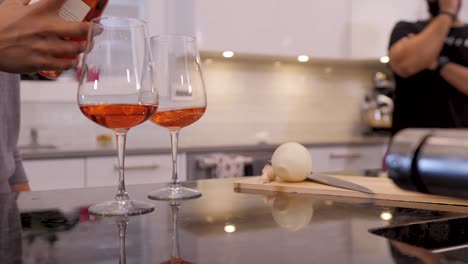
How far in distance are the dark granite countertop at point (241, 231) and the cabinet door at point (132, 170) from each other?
1.34 m

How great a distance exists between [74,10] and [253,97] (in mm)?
2385

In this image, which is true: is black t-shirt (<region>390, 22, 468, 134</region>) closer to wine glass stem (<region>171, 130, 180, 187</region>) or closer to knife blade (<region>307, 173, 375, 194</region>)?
knife blade (<region>307, 173, 375, 194</region>)

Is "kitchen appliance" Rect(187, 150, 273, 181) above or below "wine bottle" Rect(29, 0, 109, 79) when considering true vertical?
below

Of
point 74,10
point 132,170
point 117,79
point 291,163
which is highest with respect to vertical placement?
point 74,10

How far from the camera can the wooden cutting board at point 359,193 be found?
707mm

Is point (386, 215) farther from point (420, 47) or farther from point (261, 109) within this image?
point (261, 109)

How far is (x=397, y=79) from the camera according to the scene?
6.01 ft

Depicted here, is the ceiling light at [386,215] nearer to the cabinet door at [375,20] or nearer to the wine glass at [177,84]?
the wine glass at [177,84]

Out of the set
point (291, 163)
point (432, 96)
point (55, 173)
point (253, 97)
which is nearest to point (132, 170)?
point (55, 173)

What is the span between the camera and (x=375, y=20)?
296 cm

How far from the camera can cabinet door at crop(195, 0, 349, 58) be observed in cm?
252

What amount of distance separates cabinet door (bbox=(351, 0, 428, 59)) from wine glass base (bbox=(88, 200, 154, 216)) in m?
2.48

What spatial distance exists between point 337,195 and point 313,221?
8.1 inches

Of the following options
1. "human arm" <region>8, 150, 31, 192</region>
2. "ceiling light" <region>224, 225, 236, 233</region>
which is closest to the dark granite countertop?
"ceiling light" <region>224, 225, 236, 233</region>
